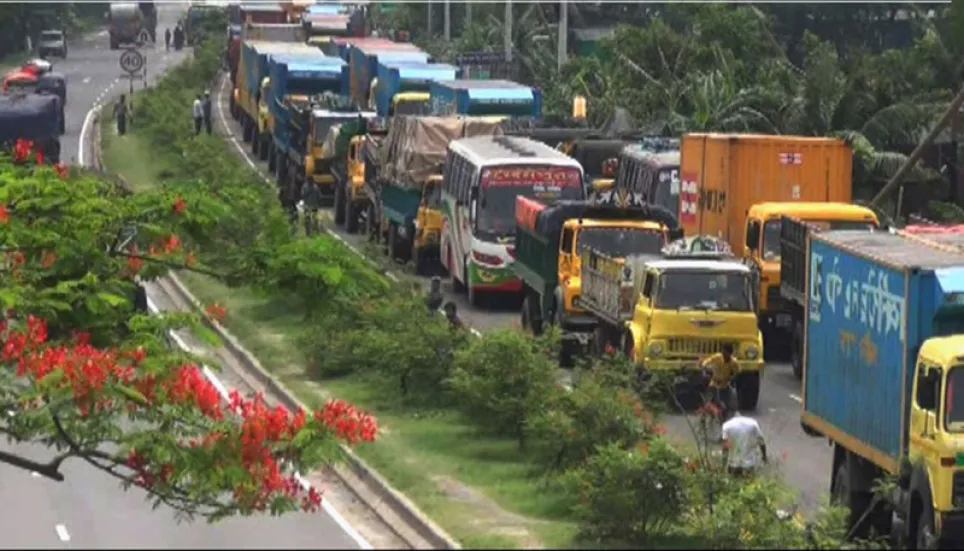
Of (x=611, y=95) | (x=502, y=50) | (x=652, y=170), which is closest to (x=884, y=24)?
(x=502, y=50)

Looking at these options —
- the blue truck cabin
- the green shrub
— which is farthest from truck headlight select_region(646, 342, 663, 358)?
the blue truck cabin

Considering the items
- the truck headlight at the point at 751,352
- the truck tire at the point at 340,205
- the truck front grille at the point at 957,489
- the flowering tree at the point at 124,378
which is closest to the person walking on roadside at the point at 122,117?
the truck tire at the point at 340,205

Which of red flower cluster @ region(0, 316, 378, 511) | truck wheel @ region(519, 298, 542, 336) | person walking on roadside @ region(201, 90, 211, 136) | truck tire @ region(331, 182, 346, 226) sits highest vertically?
red flower cluster @ region(0, 316, 378, 511)

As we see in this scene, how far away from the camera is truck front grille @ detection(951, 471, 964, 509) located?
18797 mm

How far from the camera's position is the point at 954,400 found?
1909 cm

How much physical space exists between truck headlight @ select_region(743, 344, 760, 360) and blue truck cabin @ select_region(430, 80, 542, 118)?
79.3 ft

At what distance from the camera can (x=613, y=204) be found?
35094 mm

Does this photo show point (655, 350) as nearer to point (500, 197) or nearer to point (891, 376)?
point (891, 376)

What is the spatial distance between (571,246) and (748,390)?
449 cm

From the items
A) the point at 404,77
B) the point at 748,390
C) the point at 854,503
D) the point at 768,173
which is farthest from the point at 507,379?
the point at 404,77

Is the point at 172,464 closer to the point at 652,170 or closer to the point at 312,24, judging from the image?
the point at 652,170

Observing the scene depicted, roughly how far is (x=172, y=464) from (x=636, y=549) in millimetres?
3889

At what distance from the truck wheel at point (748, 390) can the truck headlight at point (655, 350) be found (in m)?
1.08

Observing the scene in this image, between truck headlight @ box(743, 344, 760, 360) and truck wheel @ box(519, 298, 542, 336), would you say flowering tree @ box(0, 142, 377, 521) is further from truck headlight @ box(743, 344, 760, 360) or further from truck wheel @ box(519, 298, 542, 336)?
truck wheel @ box(519, 298, 542, 336)
